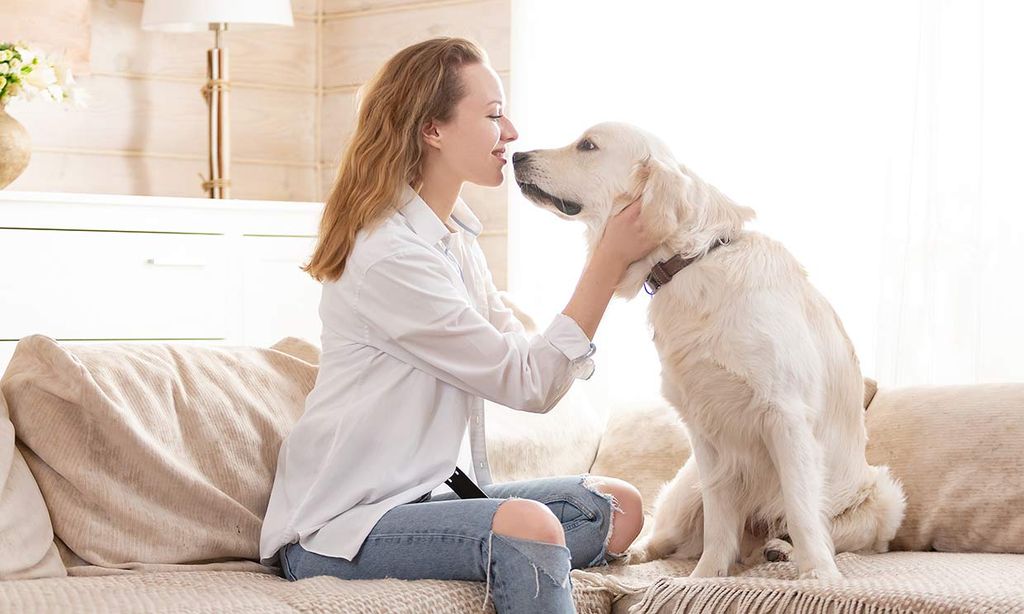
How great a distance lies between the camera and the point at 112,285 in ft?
11.2

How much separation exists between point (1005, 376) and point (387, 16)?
2.47 m

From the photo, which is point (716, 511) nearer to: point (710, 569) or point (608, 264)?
point (710, 569)

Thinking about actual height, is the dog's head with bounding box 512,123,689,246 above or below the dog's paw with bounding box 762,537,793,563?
above

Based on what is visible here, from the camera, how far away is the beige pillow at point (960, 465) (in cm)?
218

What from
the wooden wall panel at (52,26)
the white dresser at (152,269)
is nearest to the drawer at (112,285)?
the white dresser at (152,269)

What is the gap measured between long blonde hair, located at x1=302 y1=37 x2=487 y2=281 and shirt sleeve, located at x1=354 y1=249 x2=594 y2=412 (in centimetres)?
10

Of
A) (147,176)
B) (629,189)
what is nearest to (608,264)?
(629,189)

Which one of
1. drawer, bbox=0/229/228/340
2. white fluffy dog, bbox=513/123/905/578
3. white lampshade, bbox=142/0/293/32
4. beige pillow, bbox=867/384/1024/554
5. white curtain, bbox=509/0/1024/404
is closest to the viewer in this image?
white fluffy dog, bbox=513/123/905/578

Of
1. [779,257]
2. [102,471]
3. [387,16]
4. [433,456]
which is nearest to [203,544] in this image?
[102,471]

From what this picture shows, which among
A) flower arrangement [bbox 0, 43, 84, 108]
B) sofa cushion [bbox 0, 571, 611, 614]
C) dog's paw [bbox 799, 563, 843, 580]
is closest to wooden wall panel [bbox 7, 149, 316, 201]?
flower arrangement [bbox 0, 43, 84, 108]

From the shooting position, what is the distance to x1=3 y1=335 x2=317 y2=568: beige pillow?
1.90 m

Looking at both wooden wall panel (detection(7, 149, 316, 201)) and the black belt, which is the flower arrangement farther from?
the black belt

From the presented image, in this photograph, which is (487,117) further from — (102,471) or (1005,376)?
(1005,376)

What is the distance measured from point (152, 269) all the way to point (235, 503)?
1.68m
